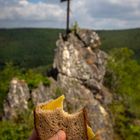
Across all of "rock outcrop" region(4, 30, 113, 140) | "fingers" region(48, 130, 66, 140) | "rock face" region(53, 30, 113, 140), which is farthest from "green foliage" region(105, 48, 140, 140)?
"fingers" region(48, 130, 66, 140)

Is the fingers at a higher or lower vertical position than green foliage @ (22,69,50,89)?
higher

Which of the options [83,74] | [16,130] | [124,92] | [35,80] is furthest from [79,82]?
[124,92]

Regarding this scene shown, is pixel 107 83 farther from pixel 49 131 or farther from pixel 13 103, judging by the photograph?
pixel 49 131

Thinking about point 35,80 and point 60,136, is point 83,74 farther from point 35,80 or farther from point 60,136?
point 60,136

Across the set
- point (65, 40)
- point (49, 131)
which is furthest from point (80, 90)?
point (49, 131)

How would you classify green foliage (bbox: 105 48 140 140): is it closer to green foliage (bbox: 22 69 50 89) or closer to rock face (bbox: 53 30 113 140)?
rock face (bbox: 53 30 113 140)

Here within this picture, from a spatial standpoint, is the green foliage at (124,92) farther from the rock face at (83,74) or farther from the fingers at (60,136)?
the fingers at (60,136)
